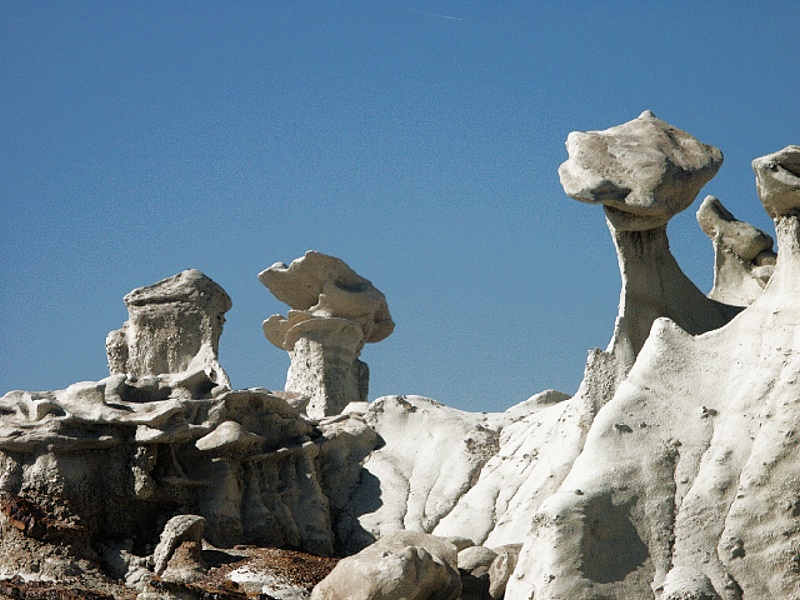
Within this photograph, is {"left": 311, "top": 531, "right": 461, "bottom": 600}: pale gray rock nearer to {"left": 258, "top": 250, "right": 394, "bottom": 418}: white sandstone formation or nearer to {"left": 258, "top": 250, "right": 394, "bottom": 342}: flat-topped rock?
{"left": 258, "top": 250, "right": 394, "bottom": 418}: white sandstone formation

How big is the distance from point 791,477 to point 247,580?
4435 millimetres

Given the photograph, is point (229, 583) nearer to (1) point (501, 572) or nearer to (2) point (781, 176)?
(1) point (501, 572)

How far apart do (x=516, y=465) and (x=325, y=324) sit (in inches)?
255

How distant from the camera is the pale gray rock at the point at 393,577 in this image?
557 inches

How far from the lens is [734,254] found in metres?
19.9

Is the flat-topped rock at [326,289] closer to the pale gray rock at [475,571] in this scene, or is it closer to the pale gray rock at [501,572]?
the pale gray rock at [475,571]

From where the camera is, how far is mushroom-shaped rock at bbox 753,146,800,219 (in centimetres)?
1562

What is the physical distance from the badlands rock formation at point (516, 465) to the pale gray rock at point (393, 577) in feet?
0.06

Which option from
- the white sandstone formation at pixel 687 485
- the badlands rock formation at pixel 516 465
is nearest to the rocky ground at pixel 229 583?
the badlands rock formation at pixel 516 465

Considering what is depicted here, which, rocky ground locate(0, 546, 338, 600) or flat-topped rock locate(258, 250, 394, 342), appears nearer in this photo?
rocky ground locate(0, 546, 338, 600)

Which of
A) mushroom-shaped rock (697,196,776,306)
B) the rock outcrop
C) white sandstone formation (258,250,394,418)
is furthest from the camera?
white sandstone formation (258,250,394,418)

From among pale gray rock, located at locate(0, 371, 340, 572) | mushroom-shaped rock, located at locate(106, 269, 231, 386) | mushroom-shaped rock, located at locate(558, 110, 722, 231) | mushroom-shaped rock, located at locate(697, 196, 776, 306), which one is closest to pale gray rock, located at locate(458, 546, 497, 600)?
pale gray rock, located at locate(0, 371, 340, 572)

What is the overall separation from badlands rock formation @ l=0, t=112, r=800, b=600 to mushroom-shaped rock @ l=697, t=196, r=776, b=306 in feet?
0.07

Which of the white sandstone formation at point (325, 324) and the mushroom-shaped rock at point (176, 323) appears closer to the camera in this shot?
the mushroom-shaped rock at point (176, 323)
